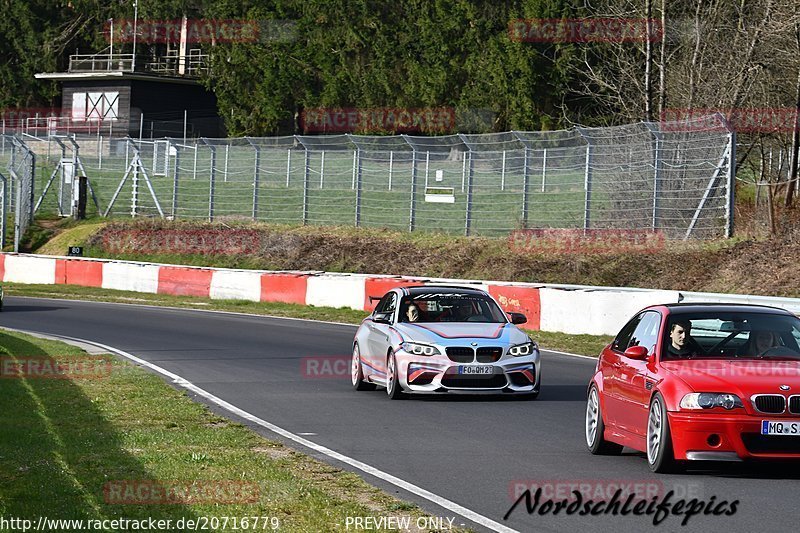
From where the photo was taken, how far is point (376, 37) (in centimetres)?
6588

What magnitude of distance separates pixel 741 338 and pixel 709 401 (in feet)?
4.35

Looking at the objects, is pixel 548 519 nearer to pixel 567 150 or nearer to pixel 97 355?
pixel 97 355

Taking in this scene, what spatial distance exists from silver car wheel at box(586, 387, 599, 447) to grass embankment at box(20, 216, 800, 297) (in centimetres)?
1610

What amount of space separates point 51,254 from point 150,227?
3681mm

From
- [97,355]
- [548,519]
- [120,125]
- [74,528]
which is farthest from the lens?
[120,125]

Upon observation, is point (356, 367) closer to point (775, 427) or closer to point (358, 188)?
point (775, 427)

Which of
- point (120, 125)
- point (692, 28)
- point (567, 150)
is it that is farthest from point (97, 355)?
point (120, 125)

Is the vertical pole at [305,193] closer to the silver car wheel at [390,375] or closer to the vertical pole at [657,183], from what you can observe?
the vertical pole at [657,183]

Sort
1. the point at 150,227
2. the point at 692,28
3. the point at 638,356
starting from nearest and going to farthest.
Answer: the point at 638,356, the point at 692,28, the point at 150,227

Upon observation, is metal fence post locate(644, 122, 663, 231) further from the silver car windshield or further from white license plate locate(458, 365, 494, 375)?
white license plate locate(458, 365, 494, 375)

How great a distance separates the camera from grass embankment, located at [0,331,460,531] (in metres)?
8.71

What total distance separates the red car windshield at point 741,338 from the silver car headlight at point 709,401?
2.67ft

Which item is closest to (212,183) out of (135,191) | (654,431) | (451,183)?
(135,191)

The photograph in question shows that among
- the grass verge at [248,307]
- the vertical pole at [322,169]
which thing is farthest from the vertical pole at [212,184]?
the grass verge at [248,307]
